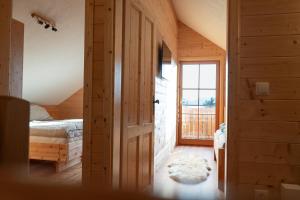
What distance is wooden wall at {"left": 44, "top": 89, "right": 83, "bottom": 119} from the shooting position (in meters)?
6.62

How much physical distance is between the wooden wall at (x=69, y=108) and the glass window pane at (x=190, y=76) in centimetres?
268

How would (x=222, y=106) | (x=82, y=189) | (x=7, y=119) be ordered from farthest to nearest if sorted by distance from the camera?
1. (x=222, y=106)
2. (x=7, y=119)
3. (x=82, y=189)

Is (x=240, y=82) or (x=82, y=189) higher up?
(x=240, y=82)

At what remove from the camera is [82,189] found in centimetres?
40

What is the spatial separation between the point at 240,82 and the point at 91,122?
3.87 ft

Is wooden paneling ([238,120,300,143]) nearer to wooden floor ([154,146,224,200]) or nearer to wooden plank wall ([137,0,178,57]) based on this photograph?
wooden floor ([154,146,224,200])

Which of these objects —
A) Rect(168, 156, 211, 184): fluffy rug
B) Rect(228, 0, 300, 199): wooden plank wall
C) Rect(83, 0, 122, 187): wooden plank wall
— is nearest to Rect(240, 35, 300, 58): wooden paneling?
Rect(228, 0, 300, 199): wooden plank wall

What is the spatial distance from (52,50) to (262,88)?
3771mm

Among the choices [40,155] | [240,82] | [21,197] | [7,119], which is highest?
[240,82]

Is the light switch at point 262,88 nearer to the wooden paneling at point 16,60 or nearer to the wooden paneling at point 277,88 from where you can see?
the wooden paneling at point 277,88

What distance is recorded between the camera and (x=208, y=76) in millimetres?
6199

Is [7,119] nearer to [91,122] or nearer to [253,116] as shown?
[91,122]

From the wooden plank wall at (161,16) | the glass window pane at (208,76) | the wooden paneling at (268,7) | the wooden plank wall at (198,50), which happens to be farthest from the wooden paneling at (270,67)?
the glass window pane at (208,76)

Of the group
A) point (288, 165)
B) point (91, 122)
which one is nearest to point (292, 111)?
point (288, 165)
